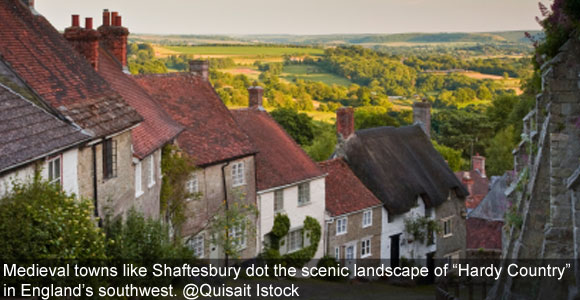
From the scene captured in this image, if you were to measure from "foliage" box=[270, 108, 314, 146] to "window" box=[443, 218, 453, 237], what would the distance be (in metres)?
41.9

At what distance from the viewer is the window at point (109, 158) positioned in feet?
59.7

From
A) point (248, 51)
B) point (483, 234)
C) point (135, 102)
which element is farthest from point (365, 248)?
point (248, 51)

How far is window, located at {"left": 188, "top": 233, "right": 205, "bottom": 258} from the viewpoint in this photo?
28984 mm

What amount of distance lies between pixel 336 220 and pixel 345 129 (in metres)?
6.09

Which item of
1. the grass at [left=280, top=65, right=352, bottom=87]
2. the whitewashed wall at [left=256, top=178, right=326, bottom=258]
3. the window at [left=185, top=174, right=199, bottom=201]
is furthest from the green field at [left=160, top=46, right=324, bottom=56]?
the window at [left=185, top=174, right=199, bottom=201]

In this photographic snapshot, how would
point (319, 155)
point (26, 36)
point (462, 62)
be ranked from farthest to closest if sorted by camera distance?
1. point (462, 62)
2. point (319, 155)
3. point (26, 36)

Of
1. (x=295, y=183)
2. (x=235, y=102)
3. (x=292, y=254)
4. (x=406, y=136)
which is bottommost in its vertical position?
(x=292, y=254)

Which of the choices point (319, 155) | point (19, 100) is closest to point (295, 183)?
point (19, 100)

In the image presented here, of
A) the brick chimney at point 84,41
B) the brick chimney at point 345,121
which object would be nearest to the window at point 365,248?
the brick chimney at point 345,121

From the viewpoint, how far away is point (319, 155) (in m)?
Answer: 73.9

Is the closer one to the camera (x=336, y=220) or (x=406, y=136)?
(x=336, y=220)

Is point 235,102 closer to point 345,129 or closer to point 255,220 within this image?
point 345,129

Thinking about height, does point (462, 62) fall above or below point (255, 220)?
above

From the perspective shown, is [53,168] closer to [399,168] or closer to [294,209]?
[294,209]
